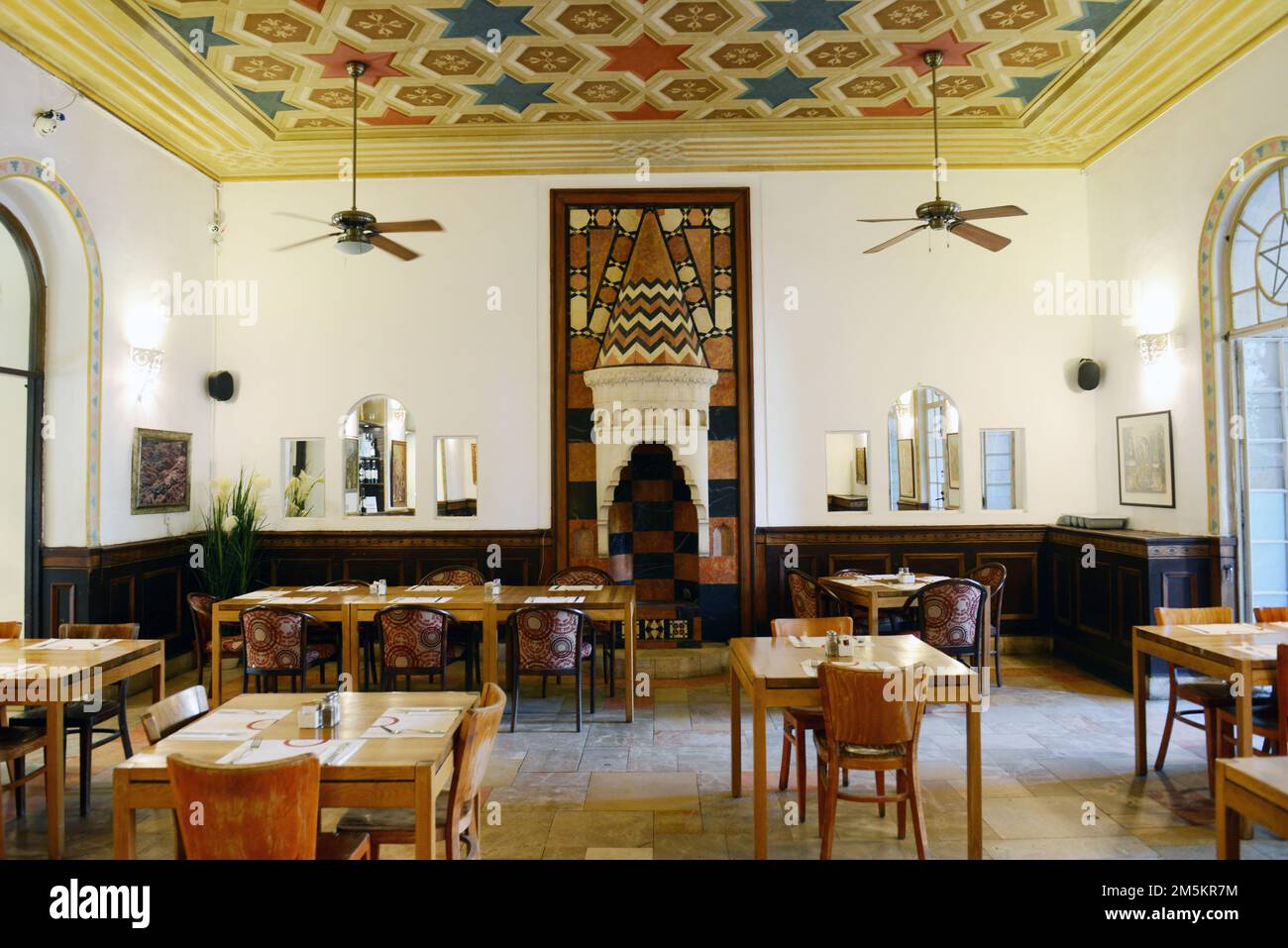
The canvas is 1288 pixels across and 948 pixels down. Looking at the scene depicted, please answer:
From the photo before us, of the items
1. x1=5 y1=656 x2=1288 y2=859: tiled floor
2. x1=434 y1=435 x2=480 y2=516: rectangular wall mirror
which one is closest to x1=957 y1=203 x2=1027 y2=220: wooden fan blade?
x1=5 y1=656 x2=1288 y2=859: tiled floor

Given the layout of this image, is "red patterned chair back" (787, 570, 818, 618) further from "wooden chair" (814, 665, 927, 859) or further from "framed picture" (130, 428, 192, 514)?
"framed picture" (130, 428, 192, 514)

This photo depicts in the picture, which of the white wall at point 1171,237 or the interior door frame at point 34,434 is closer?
the white wall at point 1171,237

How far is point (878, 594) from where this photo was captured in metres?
6.11

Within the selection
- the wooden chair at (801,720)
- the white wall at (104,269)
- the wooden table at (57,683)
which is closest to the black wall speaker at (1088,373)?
the wooden chair at (801,720)

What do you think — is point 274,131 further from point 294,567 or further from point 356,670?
point 356,670

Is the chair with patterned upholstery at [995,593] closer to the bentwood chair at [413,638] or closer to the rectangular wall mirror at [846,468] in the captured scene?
the bentwood chair at [413,638]

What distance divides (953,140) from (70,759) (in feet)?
28.8

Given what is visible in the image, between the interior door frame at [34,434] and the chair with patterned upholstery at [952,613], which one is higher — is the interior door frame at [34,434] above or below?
above

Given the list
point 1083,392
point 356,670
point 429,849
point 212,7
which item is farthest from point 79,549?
point 1083,392

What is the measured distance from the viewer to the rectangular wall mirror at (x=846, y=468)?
1182 cm

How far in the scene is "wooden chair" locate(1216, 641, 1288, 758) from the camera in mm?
3604

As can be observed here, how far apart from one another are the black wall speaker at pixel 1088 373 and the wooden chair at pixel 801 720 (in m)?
4.70

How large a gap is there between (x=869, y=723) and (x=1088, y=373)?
5793mm

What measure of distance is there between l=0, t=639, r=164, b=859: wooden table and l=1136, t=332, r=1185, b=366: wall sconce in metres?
7.76
